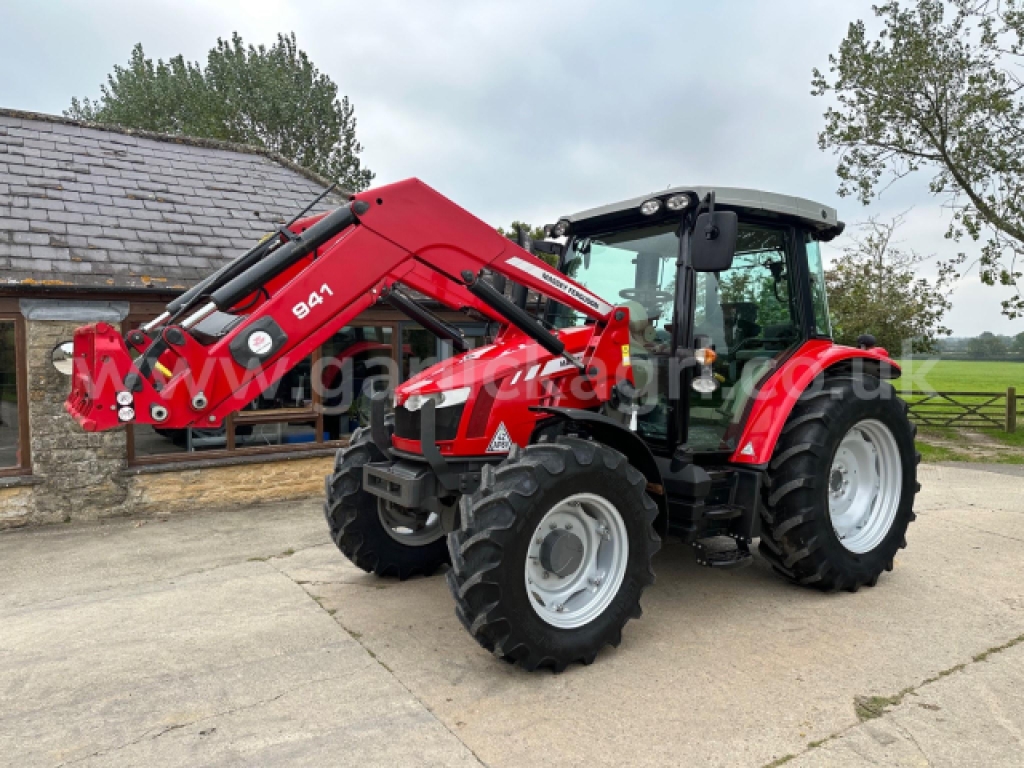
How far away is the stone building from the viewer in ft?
21.7

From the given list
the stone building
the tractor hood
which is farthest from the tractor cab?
the stone building

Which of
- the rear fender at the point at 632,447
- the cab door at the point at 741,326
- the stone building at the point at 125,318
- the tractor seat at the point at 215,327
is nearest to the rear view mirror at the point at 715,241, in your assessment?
the cab door at the point at 741,326

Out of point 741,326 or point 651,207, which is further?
point 741,326

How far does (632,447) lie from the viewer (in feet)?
12.2

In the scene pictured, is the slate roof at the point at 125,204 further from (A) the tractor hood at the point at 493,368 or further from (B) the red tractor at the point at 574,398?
(A) the tractor hood at the point at 493,368

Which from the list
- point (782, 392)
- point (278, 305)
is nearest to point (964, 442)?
point (782, 392)

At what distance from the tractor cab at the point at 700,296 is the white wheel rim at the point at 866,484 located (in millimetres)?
773

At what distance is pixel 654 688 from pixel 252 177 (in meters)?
9.26

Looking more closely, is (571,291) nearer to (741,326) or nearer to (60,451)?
(741,326)

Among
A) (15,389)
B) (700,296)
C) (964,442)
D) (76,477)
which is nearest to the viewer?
(700,296)

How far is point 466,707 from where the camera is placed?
303cm

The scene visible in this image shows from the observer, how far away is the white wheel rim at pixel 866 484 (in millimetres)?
4602

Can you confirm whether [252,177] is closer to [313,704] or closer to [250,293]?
[250,293]

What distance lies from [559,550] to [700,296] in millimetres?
1749
